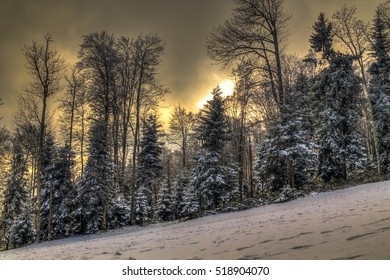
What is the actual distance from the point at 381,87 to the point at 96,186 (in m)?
16.3

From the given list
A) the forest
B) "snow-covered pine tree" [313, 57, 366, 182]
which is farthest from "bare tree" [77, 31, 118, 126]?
"snow-covered pine tree" [313, 57, 366, 182]

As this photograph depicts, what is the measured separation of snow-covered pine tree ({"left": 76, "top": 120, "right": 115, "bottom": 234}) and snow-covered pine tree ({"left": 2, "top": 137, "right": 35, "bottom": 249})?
302cm

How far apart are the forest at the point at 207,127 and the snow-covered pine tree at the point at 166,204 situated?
1680 mm

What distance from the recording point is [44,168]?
59.3ft

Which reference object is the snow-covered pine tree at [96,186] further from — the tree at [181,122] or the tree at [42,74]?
the tree at [181,122]

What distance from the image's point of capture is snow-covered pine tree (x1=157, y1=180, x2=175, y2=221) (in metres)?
22.2

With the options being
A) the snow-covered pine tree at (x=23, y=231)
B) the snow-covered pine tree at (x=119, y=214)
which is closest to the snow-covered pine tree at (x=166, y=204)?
the snow-covered pine tree at (x=119, y=214)

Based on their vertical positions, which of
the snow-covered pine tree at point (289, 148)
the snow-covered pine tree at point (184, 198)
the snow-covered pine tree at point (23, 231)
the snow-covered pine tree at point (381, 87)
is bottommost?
the snow-covered pine tree at point (23, 231)

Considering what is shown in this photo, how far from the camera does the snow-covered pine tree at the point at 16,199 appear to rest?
Answer: 1664 cm

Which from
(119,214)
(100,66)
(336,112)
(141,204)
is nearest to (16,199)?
(119,214)

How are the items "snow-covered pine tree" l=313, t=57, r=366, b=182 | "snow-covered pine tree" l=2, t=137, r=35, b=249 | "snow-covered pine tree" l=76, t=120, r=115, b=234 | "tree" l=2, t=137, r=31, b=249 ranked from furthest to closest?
"tree" l=2, t=137, r=31, b=249
"snow-covered pine tree" l=2, t=137, r=35, b=249
"snow-covered pine tree" l=76, t=120, r=115, b=234
"snow-covered pine tree" l=313, t=57, r=366, b=182

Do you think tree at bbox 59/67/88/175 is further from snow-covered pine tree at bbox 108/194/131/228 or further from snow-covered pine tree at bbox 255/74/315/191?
snow-covered pine tree at bbox 255/74/315/191
